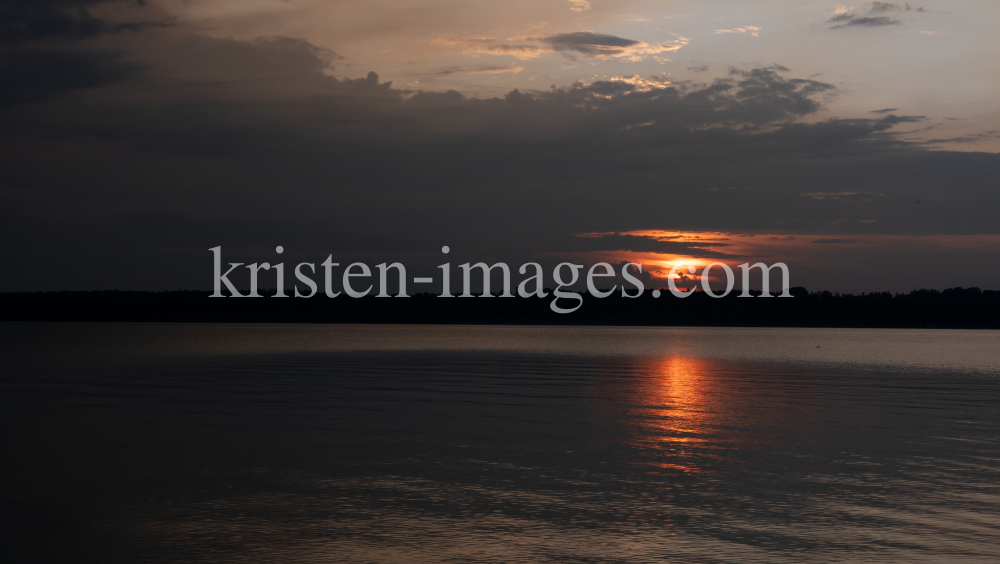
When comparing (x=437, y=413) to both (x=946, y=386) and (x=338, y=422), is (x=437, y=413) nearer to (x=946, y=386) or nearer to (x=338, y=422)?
(x=338, y=422)

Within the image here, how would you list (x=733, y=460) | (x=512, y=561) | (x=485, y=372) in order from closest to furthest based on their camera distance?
(x=512, y=561) < (x=733, y=460) < (x=485, y=372)

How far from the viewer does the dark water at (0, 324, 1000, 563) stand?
11.0 meters

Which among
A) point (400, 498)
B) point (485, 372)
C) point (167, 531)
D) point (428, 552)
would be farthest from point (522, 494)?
point (485, 372)

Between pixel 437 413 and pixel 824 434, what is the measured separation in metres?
11.2

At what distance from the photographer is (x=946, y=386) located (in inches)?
1569

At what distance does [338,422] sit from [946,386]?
30676mm

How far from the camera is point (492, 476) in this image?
1561 cm

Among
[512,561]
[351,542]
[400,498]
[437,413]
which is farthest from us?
[437,413]

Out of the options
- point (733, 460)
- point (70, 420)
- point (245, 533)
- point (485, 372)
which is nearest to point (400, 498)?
point (245, 533)

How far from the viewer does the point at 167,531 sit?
11562 millimetres

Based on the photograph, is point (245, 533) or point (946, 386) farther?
point (946, 386)

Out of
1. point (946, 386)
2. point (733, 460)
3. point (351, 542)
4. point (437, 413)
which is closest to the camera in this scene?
point (351, 542)

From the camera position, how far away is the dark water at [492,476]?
36.2 ft

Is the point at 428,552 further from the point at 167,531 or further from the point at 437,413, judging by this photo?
the point at 437,413
